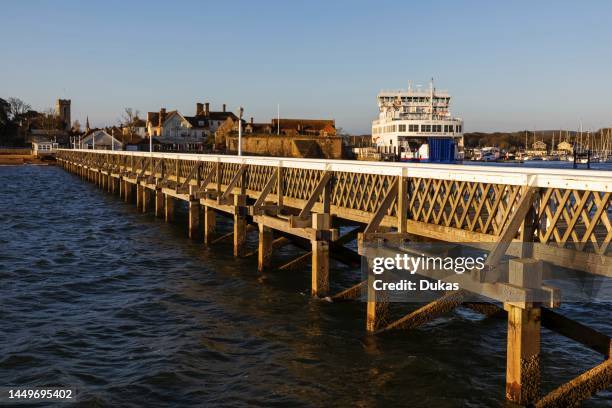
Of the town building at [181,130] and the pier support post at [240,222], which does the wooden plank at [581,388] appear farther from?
the town building at [181,130]

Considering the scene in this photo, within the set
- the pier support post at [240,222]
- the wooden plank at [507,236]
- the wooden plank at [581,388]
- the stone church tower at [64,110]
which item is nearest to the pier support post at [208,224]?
the pier support post at [240,222]

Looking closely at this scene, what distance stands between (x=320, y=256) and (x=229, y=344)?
353 cm

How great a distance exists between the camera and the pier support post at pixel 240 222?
2066 cm

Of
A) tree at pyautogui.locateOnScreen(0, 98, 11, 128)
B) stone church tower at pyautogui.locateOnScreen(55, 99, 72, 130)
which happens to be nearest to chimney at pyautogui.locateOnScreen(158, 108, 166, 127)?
tree at pyautogui.locateOnScreen(0, 98, 11, 128)

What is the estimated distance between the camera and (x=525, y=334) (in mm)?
8984

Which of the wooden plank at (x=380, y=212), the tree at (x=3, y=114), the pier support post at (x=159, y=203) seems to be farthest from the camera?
the tree at (x=3, y=114)

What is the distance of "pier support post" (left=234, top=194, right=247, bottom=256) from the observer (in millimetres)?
20656

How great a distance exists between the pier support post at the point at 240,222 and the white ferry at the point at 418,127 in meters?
56.9

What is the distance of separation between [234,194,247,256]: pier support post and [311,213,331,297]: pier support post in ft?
18.4

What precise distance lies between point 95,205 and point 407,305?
32693 millimetres

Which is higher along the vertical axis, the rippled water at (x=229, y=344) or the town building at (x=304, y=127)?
the town building at (x=304, y=127)

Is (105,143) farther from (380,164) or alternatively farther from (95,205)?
(380,164)

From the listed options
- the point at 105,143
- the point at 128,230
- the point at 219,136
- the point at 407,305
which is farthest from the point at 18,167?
the point at 407,305

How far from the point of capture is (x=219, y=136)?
114500mm
